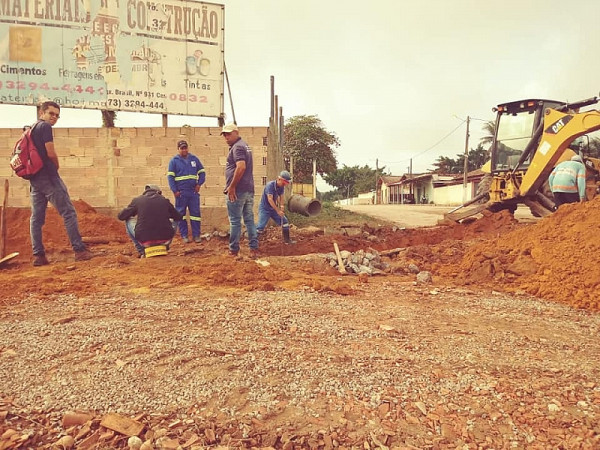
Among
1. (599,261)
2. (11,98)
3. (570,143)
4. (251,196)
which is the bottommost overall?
(599,261)

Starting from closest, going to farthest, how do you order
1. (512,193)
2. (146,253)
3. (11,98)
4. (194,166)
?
(146,253), (194,166), (11,98), (512,193)

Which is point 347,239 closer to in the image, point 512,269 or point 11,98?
point 512,269

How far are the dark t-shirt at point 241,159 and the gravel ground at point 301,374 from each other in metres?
2.35

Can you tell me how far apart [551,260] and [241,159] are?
3.77m

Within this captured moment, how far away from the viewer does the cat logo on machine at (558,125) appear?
25.1 ft

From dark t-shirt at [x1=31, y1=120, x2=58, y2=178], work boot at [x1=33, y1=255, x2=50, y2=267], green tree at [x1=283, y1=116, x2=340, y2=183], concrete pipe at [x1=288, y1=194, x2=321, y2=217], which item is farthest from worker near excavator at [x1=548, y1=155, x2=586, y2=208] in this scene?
green tree at [x1=283, y1=116, x2=340, y2=183]

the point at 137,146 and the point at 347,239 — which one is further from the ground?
the point at 137,146

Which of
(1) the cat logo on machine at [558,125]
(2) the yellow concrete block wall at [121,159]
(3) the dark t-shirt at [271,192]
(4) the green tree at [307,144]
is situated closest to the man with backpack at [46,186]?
(3) the dark t-shirt at [271,192]

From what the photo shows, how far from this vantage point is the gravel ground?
1557 mm

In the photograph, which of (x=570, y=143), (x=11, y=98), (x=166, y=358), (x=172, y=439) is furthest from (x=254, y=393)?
(x=11, y=98)

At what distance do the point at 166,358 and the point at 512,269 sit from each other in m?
3.87

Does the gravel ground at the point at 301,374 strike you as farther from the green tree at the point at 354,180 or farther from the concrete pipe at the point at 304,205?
the green tree at the point at 354,180

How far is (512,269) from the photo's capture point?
4441 millimetres

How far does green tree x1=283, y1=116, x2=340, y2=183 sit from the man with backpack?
81.7 feet
